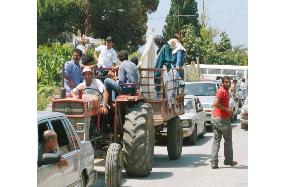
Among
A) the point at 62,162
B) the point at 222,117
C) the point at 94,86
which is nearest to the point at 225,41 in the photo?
the point at 222,117

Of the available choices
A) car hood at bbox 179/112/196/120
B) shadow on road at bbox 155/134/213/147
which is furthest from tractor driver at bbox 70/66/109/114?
car hood at bbox 179/112/196/120

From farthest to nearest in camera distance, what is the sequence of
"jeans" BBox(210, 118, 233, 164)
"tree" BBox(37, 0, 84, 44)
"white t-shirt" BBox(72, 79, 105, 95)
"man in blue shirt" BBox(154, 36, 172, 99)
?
"man in blue shirt" BBox(154, 36, 172, 99)
"jeans" BBox(210, 118, 233, 164)
"white t-shirt" BBox(72, 79, 105, 95)
"tree" BBox(37, 0, 84, 44)

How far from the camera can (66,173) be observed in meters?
7.54

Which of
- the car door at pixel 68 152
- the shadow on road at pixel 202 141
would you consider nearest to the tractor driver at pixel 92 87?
the car door at pixel 68 152

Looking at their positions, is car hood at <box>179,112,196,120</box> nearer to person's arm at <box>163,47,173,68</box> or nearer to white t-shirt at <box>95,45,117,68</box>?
person's arm at <box>163,47,173,68</box>

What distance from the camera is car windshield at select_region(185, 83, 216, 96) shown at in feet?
72.2

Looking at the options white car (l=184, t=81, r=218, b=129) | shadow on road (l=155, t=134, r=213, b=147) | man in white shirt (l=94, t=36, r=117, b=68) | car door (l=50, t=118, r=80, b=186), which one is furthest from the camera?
white car (l=184, t=81, r=218, b=129)

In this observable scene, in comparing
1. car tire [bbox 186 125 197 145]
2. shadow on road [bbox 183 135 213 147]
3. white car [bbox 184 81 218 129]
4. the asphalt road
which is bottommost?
the asphalt road

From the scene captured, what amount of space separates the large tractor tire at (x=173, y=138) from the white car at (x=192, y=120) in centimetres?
264

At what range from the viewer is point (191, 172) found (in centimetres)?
1258

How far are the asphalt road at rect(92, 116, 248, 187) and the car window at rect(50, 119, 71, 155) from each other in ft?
9.92
